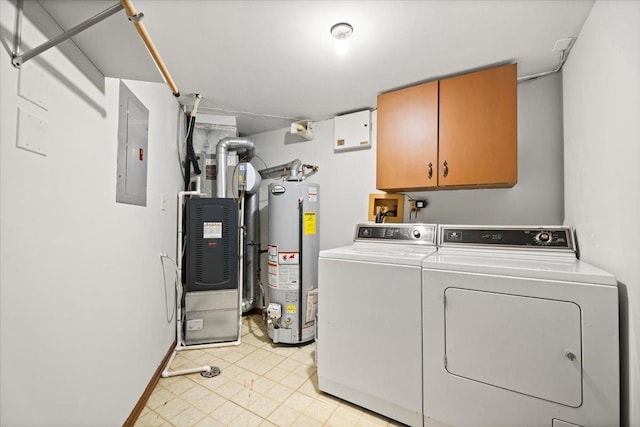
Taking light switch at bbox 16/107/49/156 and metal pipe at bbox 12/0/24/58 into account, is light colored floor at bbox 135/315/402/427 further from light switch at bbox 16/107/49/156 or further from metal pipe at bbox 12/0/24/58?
metal pipe at bbox 12/0/24/58

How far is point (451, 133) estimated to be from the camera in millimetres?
2004

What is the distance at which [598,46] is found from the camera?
1321 mm

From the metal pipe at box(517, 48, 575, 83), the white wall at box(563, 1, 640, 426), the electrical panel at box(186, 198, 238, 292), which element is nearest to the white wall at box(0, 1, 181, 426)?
the electrical panel at box(186, 198, 238, 292)

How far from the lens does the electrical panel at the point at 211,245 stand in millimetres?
2516

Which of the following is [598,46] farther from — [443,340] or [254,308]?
[254,308]

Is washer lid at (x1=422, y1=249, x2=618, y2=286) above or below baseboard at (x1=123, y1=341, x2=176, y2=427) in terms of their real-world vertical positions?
above

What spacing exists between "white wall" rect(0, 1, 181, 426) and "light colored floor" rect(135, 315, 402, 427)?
256 millimetres

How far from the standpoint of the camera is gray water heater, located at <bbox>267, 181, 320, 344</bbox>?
2.59m

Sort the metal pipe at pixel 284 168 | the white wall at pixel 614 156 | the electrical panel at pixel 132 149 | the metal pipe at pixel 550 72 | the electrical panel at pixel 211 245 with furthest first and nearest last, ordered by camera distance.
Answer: the metal pipe at pixel 284 168 → the electrical panel at pixel 211 245 → the metal pipe at pixel 550 72 → the electrical panel at pixel 132 149 → the white wall at pixel 614 156

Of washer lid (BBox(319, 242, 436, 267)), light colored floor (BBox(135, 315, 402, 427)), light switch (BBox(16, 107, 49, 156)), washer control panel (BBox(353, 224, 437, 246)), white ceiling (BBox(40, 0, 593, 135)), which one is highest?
white ceiling (BBox(40, 0, 593, 135))

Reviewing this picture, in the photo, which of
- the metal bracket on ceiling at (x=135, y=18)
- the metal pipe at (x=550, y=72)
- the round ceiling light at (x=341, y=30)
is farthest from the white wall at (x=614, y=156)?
the metal bracket on ceiling at (x=135, y=18)

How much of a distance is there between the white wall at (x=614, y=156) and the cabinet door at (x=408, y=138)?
0.82m

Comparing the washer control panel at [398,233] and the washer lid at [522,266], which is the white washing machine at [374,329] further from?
the washer lid at [522,266]

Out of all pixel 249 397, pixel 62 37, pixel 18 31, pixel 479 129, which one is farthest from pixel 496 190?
pixel 18 31
